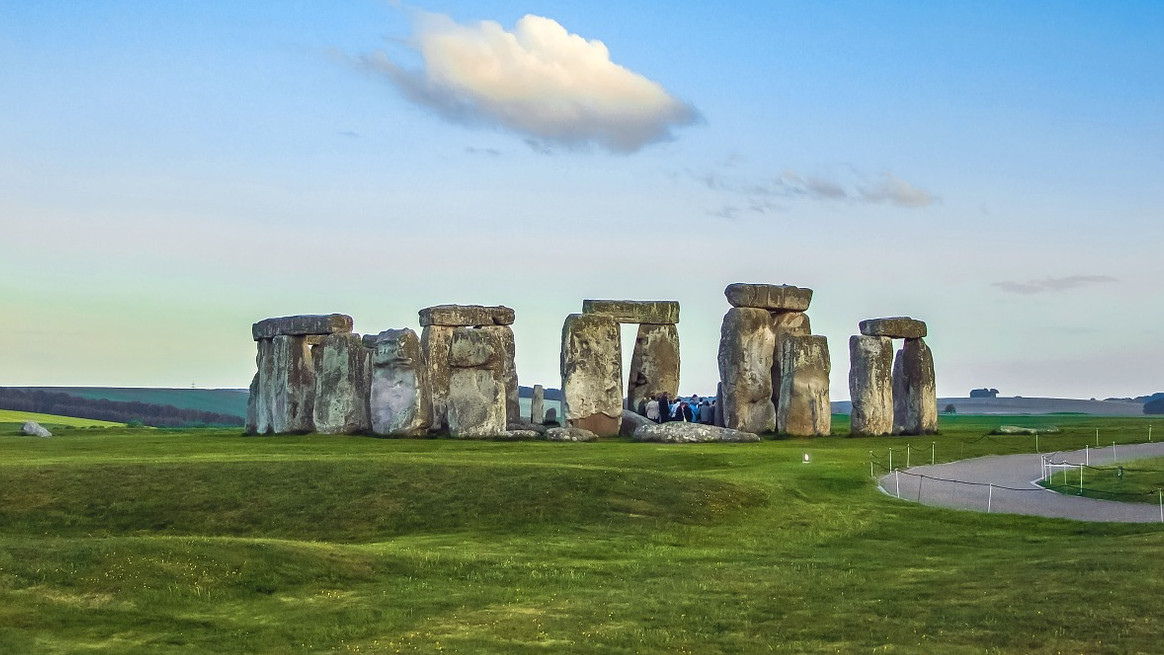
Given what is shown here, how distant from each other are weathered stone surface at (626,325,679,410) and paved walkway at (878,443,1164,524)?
16.1 meters

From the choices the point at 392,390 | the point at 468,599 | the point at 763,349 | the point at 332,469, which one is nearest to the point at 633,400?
the point at 763,349

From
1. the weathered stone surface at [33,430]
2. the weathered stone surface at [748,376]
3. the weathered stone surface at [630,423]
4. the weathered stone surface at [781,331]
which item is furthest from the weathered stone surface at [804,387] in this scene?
→ the weathered stone surface at [33,430]

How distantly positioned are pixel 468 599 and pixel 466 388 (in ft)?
81.7

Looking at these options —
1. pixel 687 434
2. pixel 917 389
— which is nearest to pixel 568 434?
pixel 687 434

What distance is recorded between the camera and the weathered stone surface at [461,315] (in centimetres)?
4347

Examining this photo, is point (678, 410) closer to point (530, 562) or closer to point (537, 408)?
point (537, 408)

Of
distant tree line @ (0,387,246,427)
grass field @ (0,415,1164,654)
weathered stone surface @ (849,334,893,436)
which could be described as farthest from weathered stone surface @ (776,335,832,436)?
distant tree line @ (0,387,246,427)

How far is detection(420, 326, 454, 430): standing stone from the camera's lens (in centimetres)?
4338

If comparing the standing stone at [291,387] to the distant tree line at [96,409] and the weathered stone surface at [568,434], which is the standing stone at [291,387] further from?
the distant tree line at [96,409]

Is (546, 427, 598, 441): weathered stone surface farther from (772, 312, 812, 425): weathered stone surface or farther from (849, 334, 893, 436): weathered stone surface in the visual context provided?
(849, 334, 893, 436): weathered stone surface

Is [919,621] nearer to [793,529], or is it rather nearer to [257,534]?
[793,529]

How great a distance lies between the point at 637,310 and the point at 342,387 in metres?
11.5

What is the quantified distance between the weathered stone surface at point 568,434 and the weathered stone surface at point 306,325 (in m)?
8.44

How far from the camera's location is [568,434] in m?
42.0
